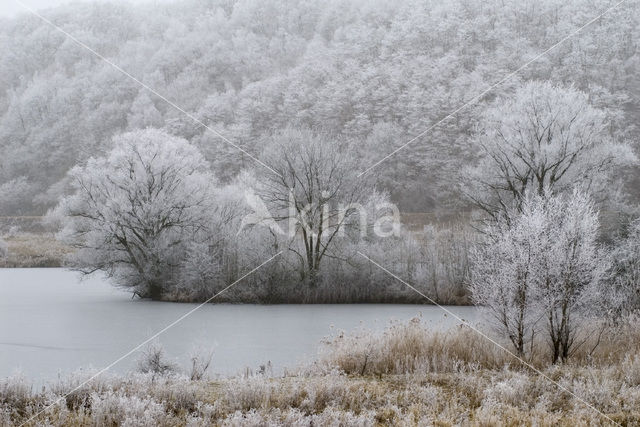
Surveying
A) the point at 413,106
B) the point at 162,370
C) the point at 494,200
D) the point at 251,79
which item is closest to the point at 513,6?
the point at 413,106

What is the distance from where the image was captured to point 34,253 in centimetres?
6700

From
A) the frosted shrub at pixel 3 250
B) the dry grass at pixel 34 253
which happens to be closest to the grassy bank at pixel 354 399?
the dry grass at pixel 34 253

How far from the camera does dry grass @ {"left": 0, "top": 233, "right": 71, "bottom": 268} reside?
6400cm

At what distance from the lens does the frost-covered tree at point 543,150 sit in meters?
37.4

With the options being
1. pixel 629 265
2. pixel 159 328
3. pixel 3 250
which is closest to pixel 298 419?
pixel 159 328

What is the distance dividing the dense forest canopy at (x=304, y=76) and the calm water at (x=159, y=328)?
23625 mm

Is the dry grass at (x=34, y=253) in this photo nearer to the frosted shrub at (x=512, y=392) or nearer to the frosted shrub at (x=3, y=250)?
the frosted shrub at (x=3, y=250)

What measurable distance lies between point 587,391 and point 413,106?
A: 66844 mm

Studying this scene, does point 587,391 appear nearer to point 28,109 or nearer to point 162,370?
point 162,370

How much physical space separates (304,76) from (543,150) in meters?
64.8

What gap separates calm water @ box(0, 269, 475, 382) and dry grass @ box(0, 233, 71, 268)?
24753 millimetres

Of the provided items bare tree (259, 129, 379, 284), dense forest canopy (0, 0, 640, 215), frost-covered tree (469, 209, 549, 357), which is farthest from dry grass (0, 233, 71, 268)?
frost-covered tree (469, 209, 549, 357)

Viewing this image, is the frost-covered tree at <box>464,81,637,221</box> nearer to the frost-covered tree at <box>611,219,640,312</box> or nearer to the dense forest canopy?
the frost-covered tree at <box>611,219,640,312</box>

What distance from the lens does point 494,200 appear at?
4253 centimetres
